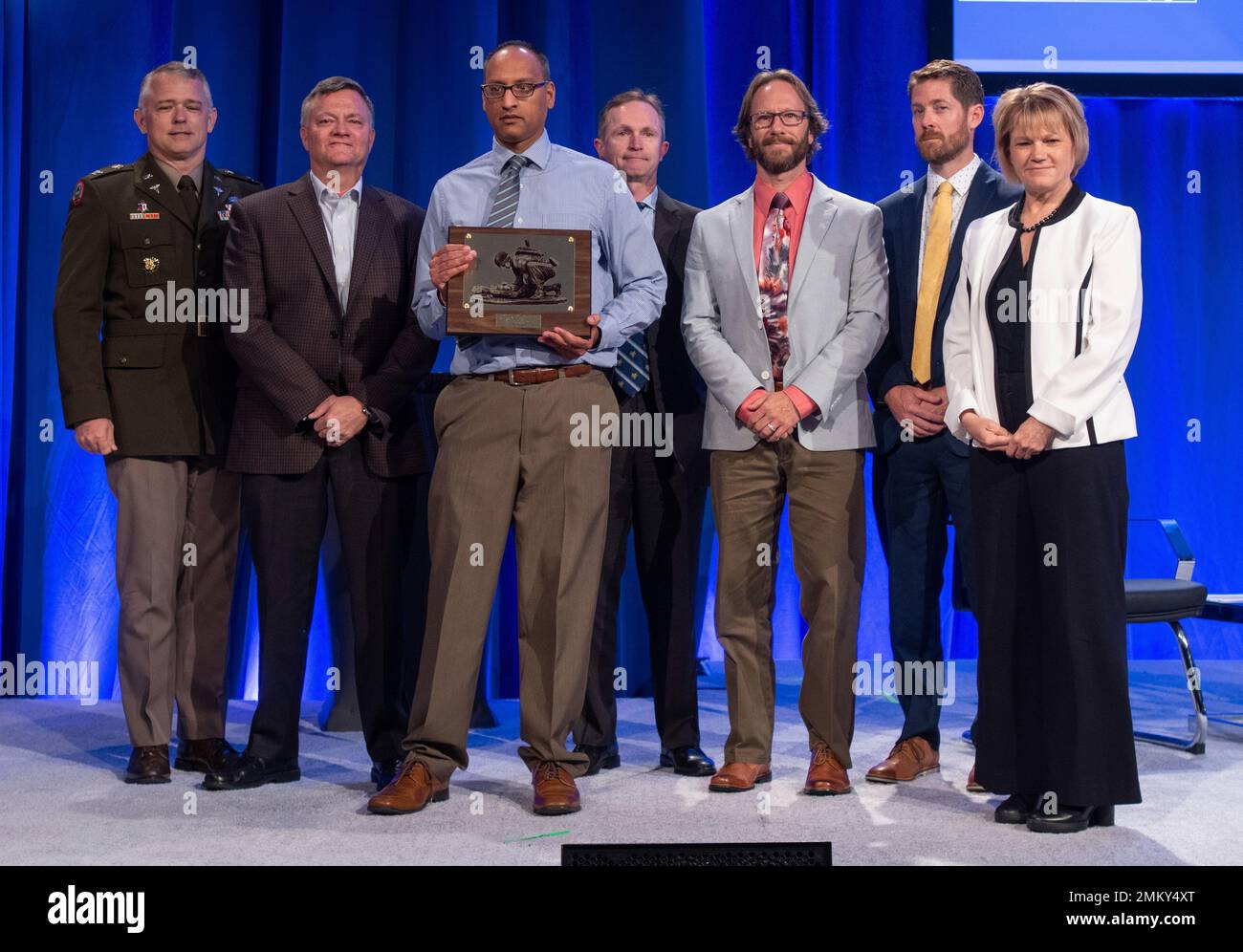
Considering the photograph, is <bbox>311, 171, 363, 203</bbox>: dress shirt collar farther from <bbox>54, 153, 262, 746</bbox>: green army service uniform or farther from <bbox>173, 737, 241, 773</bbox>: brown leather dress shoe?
<bbox>173, 737, 241, 773</bbox>: brown leather dress shoe

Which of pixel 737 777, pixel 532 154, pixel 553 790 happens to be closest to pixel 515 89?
pixel 532 154

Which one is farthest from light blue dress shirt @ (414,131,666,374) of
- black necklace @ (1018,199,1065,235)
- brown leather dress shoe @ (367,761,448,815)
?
brown leather dress shoe @ (367,761,448,815)

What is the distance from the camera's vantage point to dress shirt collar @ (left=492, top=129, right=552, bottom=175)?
3.77 metres

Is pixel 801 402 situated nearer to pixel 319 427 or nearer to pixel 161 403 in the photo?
pixel 319 427

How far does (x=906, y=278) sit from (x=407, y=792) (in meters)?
2.11

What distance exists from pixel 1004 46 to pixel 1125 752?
3788 mm

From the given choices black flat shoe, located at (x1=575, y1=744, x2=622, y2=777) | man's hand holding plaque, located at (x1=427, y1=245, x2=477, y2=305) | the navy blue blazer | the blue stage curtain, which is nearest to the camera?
man's hand holding plaque, located at (x1=427, y1=245, x2=477, y2=305)

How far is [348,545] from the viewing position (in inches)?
152

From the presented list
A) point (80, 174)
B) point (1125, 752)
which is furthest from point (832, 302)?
point (80, 174)

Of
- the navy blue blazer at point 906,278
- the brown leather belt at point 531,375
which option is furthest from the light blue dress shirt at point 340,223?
the navy blue blazer at point 906,278

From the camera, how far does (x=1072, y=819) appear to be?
3.30 m

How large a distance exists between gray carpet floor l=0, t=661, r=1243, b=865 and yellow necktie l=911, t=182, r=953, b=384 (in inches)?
49.1
